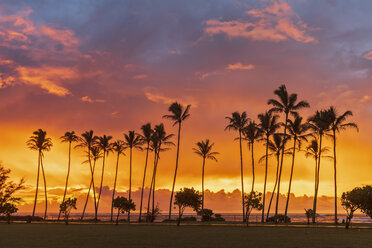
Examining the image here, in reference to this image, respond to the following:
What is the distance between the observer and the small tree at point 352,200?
160ft

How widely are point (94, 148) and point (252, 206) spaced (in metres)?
49.4

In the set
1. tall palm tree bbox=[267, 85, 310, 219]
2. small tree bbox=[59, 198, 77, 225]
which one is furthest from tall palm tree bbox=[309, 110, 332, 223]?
small tree bbox=[59, 198, 77, 225]

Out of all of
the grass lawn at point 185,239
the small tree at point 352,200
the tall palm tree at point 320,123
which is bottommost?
the grass lawn at point 185,239

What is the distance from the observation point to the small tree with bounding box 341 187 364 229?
48781mm

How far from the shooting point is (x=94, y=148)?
94.4 meters

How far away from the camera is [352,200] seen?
49.3 m

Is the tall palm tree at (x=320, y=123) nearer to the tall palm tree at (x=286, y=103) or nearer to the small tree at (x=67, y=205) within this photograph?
the tall palm tree at (x=286, y=103)

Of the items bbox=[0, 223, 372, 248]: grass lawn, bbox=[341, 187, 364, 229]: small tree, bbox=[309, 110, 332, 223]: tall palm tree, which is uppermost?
bbox=[309, 110, 332, 223]: tall palm tree

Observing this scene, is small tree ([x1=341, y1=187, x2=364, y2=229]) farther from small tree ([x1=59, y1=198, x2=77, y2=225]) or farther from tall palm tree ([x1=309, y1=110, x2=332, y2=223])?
small tree ([x1=59, y1=198, x2=77, y2=225])

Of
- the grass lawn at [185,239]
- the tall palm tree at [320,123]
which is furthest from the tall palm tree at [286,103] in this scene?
the grass lawn at [185,239]

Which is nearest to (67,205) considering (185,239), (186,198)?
(186,198)

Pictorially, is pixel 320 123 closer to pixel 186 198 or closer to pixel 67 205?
pixel 186 198

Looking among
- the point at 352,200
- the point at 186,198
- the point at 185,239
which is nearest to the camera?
the point at 185,239

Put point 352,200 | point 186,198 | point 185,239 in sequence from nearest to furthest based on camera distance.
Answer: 1. point 185,239
2. point 352,200
3. point 186,198
